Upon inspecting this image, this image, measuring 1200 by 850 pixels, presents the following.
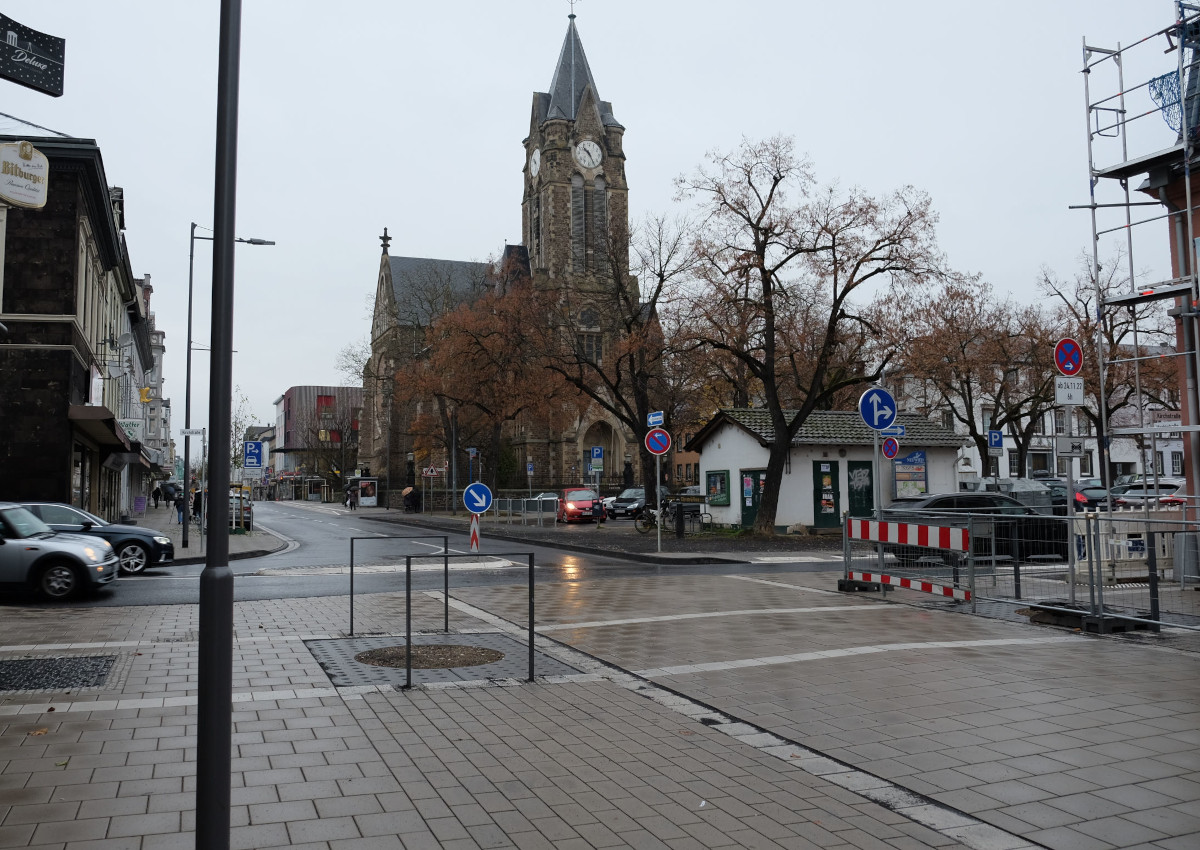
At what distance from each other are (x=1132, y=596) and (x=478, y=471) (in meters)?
51.6

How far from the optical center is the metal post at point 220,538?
11.3ft

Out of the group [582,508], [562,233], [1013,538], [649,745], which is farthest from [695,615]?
[562,233]

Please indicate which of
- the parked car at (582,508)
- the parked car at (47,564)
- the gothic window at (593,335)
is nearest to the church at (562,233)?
the gothic window at (593,335)

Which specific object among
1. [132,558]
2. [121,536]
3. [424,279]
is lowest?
[132,558]

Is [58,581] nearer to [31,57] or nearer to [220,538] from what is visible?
[31,57]

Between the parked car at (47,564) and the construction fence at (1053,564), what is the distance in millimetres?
11214

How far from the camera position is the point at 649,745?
20.2 feet

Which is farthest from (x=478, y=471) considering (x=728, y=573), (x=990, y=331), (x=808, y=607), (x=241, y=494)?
(x=808, y=607)

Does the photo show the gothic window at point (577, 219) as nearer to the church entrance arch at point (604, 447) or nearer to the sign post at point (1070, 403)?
the church entrance arch at point (604, 447)

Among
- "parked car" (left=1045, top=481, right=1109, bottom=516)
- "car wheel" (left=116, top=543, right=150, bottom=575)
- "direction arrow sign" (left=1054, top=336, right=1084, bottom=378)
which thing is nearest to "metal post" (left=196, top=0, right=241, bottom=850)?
"direction arrow sign" (left=1054, top=336, right=1084, bottom=378)

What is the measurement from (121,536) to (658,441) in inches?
454

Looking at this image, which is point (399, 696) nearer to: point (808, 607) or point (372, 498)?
point (808, 607)

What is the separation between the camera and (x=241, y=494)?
3619 cm

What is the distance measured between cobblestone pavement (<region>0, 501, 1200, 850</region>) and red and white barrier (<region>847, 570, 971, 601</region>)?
7.67 feet
